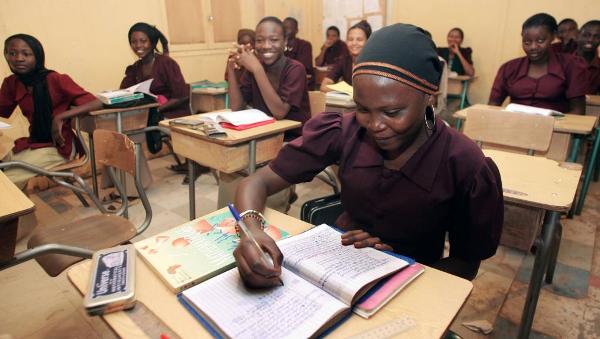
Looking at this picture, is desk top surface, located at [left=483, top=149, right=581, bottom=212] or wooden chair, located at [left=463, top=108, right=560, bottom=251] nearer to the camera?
desk top surface, located at [left=483, top=149, right=581, bottom=212]

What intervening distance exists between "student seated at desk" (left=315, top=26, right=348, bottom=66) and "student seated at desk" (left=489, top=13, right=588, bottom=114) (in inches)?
121

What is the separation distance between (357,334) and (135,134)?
2.86m

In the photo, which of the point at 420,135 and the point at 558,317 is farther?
the point at 558,317

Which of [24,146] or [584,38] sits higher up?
[584,38]

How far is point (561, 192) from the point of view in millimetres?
1415

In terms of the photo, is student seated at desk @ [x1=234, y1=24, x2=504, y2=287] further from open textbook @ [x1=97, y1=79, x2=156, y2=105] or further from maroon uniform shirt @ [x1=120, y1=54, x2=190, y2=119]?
maroon uniform shirt @ [x1=120, y1=54, x2=190, y2=119]

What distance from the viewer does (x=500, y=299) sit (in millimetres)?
1960

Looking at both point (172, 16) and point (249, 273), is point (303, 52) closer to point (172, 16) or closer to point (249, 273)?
point (172, 16)

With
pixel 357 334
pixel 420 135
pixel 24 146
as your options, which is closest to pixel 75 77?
pixel 24 146

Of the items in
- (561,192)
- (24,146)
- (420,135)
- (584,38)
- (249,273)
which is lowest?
(24,146)

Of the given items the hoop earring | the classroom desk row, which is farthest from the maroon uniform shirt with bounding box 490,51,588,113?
the classroom desk row

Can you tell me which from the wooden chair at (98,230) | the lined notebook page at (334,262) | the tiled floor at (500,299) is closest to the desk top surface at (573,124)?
the tiled floor at (500,299)

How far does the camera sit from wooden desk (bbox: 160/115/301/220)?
2.06m

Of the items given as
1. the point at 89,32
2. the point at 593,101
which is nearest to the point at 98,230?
the point at 89,32
